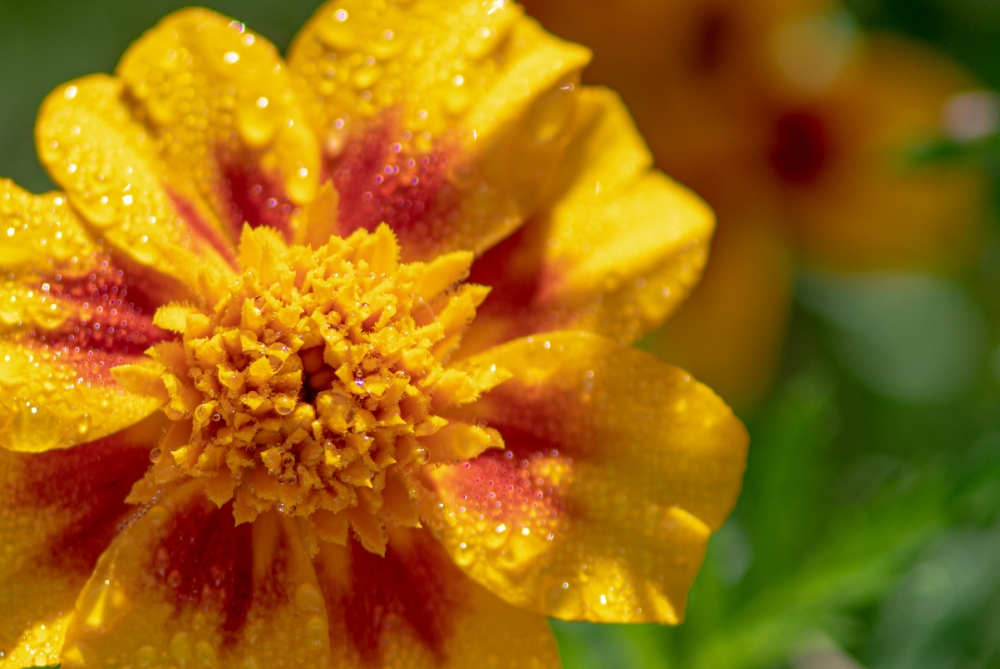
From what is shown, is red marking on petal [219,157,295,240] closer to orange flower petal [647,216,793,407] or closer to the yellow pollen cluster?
the yellow pollen cluster

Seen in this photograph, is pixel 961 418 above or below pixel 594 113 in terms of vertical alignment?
below

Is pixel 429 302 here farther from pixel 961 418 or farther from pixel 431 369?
pixel 961 418

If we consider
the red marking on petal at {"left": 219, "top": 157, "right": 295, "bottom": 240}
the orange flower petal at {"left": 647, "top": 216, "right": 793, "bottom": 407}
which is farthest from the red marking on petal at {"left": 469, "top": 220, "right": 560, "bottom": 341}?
the orange flower petal at {"left": 647, "top": 216, "right": 793, "bottom": 407}

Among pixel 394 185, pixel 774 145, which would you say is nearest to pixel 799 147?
pixel 774 145

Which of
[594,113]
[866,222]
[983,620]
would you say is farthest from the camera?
[866,222]

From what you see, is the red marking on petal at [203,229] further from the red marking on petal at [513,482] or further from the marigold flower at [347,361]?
the red marking on petal at [513,482]

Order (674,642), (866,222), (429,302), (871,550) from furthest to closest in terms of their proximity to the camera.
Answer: (866,222), (674,642), (871,550), (429,302)

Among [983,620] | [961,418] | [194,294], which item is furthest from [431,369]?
[961,418]

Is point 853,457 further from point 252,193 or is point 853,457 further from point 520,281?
point 252,193
